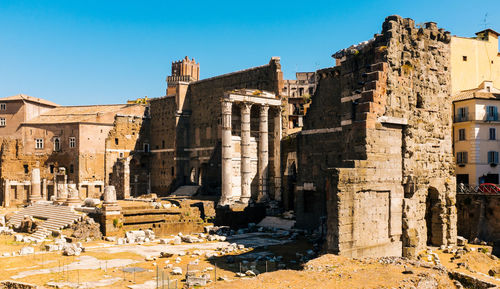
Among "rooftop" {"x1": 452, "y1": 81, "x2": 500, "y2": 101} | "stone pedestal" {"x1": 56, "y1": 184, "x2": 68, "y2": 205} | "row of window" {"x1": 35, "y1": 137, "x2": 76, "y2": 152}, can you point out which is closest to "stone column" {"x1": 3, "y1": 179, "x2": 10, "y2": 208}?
"row of window" {"x1": 35, "y1": 137, "x2": 76, "y2": 152}

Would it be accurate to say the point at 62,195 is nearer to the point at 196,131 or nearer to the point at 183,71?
the point at 196,131

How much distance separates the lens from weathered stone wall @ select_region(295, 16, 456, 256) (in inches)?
610

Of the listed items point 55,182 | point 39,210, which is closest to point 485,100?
point 39,210

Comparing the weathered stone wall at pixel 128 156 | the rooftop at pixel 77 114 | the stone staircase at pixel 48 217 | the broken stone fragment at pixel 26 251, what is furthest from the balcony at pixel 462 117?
the rooftop at pixel 77 114

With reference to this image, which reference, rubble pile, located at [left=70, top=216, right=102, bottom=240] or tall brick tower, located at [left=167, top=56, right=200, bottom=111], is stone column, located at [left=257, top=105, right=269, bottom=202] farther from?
tall brick tower, located at [left=167, top=56, right=200, bottom=111]

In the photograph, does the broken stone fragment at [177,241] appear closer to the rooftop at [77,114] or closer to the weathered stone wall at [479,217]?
the weathered stone wall at [479,217]

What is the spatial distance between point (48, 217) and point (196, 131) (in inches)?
717

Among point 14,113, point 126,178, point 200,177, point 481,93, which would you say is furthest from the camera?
point 14,113

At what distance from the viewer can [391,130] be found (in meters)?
17.2

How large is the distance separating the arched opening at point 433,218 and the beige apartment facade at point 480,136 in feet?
53.9

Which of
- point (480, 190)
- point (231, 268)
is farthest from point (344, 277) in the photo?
point (480, 190)

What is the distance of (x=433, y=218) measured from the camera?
19703 mm

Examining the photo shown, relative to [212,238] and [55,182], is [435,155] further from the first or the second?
[55,182]

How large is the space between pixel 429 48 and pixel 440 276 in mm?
9130
